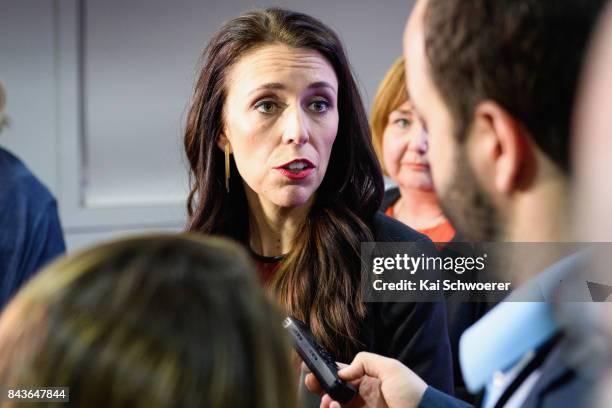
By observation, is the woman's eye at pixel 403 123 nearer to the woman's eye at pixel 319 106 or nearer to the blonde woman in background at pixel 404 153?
the blonde woman in background at pixel 404 153

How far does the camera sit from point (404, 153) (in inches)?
68.2

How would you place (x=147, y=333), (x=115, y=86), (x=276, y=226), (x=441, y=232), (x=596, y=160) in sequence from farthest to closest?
(x=115, y=86) → (x=441, y=232) → (x=276, y=226) → (x=596, y=160) → (x=147, y=333)

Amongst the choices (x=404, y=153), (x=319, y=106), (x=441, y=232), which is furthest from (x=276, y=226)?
(x=404, y=153)

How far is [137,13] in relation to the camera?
9.43 ft

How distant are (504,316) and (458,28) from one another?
25cm

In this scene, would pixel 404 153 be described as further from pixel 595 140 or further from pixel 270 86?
pixel 595 140

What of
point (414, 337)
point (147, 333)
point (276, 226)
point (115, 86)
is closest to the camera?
point (147, 333)

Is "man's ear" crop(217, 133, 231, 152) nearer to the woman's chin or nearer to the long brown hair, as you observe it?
the long brown hair

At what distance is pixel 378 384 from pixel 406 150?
34.2 inches

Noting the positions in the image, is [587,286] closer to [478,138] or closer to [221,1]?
[478,138]

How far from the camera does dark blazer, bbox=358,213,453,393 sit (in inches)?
41.1

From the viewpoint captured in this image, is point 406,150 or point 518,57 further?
point 406,150

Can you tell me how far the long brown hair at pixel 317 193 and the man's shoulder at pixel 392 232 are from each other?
0.02 m

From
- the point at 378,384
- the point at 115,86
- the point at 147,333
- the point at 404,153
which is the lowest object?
the point at 378,384
